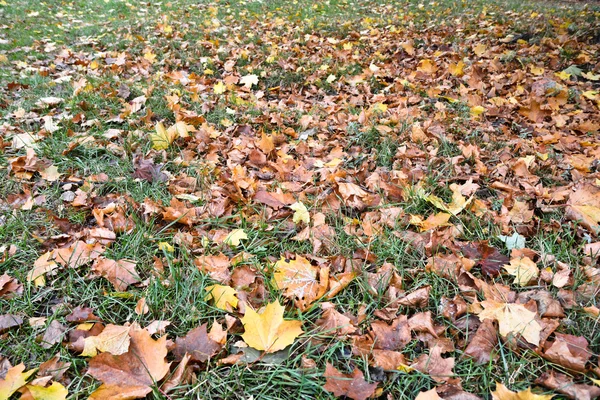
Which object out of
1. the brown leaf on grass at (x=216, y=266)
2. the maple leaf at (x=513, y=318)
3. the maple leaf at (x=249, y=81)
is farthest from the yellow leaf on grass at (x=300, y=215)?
the maple leaf at (x=249, y=81)

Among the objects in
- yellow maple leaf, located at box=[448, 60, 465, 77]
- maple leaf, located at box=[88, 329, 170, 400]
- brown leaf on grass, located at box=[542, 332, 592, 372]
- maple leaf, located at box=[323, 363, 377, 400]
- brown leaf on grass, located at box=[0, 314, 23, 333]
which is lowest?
brown leaf on grass, located at box=[0, 314, 23, 333]

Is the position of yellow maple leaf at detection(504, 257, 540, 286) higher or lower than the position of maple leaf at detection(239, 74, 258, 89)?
lower

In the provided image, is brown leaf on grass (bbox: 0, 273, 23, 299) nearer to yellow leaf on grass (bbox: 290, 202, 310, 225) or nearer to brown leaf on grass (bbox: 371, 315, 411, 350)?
yellow leaf on grass (bbox: 290, 202, 310, 225)

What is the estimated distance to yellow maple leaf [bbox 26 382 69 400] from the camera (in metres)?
1.25

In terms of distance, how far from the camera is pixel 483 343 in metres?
1.41

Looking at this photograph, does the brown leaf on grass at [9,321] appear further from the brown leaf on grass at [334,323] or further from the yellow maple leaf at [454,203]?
the yellow maple leaf at [454,203]

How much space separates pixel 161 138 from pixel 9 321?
1.50 meters

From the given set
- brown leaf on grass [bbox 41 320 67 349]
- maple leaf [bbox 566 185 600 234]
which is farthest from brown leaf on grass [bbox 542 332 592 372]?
brown leaf on grass [bbox 41 320 67 349]

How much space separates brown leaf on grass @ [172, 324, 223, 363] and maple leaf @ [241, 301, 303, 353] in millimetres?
126

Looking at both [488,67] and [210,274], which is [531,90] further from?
[210,274]

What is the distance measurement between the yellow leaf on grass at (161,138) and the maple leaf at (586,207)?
242cm

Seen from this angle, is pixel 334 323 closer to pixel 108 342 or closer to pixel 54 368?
pixel 108 342

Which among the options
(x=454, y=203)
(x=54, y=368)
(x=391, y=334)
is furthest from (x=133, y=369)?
(x=454, y=203)

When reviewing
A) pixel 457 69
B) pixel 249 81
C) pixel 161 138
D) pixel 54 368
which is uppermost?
pixel 457 69
